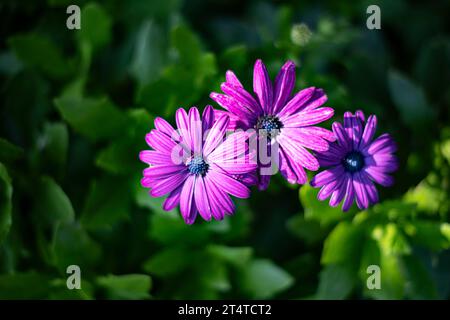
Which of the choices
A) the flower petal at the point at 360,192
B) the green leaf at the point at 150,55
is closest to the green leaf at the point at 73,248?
the green leaf at the point at 150,55

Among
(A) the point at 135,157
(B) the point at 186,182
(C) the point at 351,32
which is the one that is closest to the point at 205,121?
(B) the point at 186,182

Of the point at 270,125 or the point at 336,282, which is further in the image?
the point at 336,282

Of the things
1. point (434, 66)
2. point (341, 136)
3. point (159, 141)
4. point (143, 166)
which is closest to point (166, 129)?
point (159, 141)

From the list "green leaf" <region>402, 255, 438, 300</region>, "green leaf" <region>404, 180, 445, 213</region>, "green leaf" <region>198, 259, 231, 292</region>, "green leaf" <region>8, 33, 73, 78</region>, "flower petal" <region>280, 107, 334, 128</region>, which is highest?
"green leaf" <region>8, 33, 73, 78</region>

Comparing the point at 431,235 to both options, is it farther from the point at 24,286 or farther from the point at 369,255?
the point at 24,286

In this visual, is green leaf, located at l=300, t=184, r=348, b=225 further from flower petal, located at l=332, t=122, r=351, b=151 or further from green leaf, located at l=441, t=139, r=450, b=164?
green leaf, located at l=441, t=139, r=450, b=164

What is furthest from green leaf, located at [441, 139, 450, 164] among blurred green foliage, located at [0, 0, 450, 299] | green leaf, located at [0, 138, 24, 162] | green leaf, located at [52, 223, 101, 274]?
green leaf, located at [0, 138, 24, 162]

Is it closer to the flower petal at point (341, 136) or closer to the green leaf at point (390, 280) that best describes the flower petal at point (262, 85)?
the flower petal at point (341, 136)

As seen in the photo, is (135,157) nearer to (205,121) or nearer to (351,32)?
(205,121)
